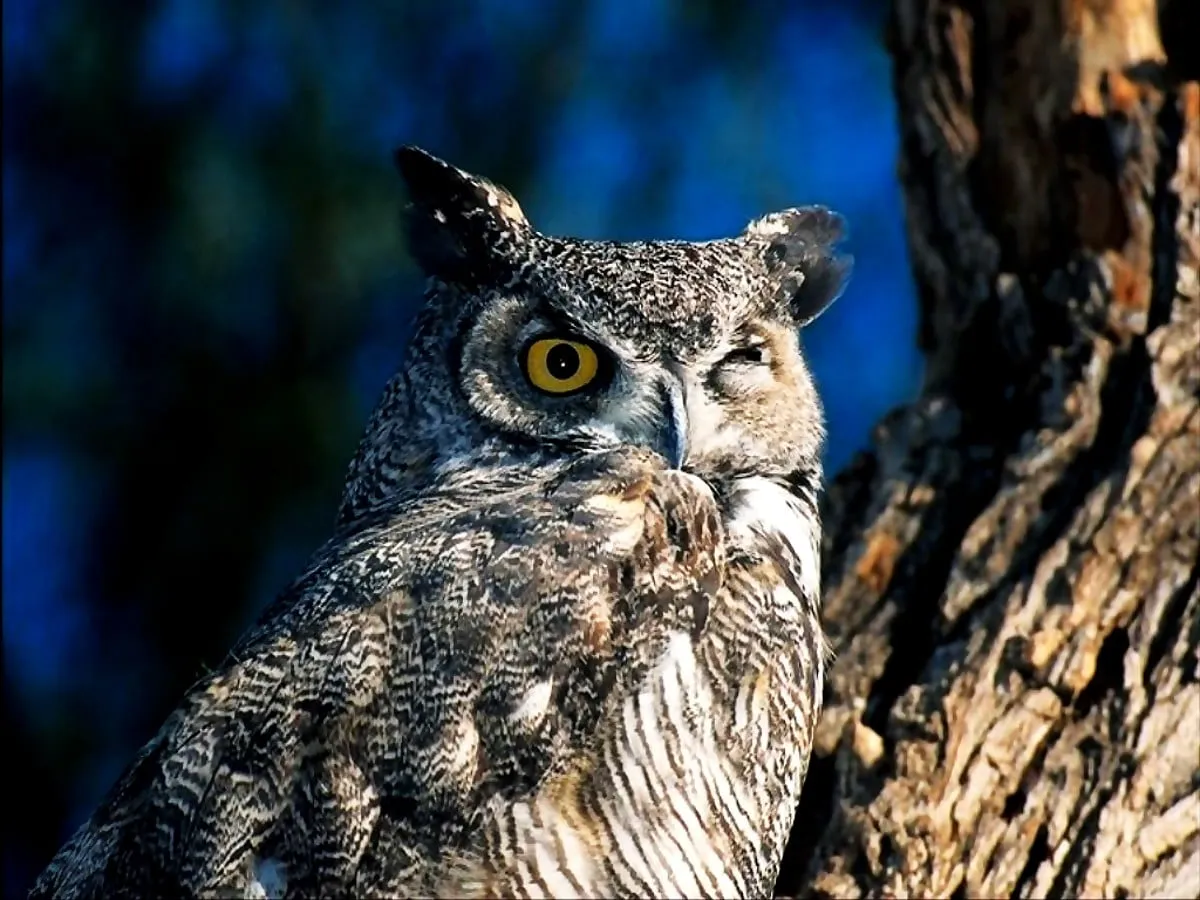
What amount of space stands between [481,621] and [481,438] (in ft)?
1.47

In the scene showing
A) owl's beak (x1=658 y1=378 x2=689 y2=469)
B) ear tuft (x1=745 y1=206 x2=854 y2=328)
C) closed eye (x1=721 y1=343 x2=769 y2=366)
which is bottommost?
owl's beak (x1=658 y1=378 x2=689 y2=469)

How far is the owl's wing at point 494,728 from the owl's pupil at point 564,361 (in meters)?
0.23

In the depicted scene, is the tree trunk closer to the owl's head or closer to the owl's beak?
the owl's head

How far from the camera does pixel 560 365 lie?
2.33 metres

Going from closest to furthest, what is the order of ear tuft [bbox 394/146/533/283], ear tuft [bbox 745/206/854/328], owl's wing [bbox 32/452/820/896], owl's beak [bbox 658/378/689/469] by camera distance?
owl's wing [bbox 32/452/820/896] < owl's beak [bbox 658/378/689/469] < ear tuft [bbox 394/146/533/283] < ear tuft [bbox 745/206/854/328]

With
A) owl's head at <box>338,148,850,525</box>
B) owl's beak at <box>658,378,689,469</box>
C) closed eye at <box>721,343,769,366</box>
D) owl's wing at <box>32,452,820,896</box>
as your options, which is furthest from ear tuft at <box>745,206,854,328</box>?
owl's wing at <box>32,452,820,896</box>

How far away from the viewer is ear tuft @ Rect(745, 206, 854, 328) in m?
2.58

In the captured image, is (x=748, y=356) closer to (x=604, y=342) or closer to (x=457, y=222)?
(x=604, y=342)

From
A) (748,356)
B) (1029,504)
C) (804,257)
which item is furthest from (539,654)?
(1029,504)

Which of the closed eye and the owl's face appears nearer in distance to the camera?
the owl's face

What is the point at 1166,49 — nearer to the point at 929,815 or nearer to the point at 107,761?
the point at 929,815

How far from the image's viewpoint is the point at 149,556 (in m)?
5.24

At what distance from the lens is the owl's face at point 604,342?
7.52 ft

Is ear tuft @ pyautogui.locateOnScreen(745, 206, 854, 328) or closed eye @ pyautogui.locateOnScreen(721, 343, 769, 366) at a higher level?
ear tuft @ pyautogui.locateOnScreen(745, 206, 854, 328)
